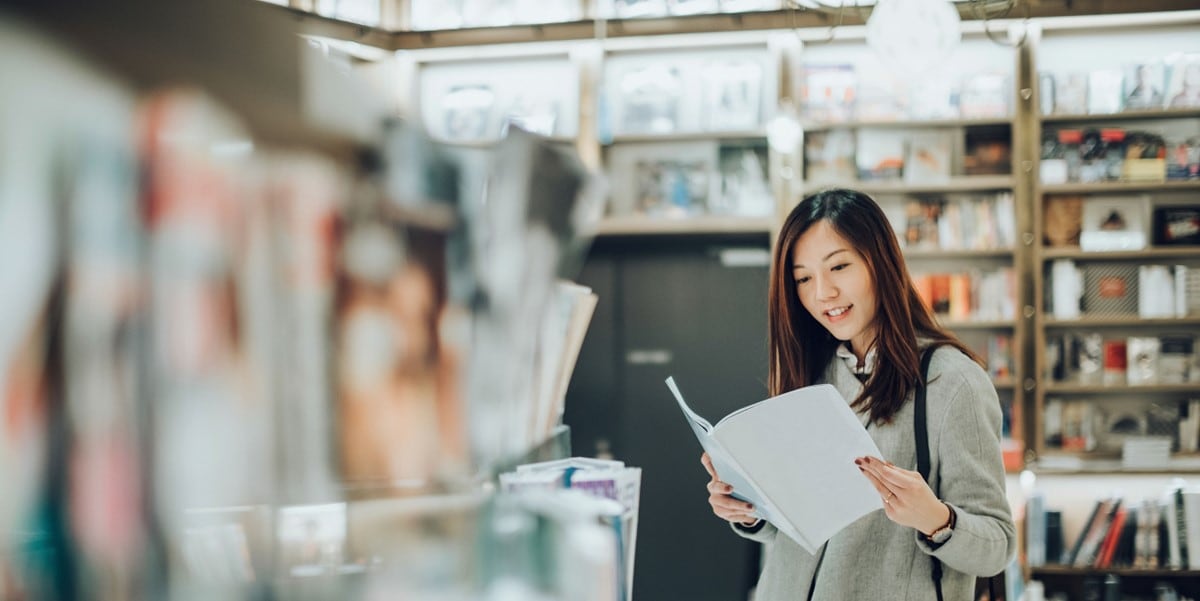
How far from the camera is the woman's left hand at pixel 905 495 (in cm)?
123

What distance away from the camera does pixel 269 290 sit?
2.18ft

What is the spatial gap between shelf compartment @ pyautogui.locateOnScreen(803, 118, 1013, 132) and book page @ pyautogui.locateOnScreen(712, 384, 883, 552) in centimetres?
324

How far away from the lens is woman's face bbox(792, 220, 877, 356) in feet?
4.66

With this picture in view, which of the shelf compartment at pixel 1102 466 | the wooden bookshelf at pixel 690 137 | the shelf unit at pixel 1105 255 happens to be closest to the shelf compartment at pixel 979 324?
the shelf unit at pixel 1105 255

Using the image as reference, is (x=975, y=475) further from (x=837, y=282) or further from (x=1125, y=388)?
(x=1125, y=388)

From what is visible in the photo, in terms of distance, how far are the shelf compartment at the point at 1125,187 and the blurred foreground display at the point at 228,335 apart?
12.2 feet

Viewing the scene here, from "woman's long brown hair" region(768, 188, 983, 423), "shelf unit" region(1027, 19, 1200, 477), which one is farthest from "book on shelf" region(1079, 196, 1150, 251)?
"woman's long brown hair" region(768, 188, 983, 423)

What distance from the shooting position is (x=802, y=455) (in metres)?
1.22

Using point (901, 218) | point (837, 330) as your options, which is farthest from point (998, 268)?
point (837, 330)

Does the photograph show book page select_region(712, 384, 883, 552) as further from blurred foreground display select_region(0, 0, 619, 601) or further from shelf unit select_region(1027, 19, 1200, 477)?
shelf unit select_region(1027, 19, 1200, 477)

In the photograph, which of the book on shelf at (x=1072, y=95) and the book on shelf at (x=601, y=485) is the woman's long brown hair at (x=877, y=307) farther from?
the book on shelf at (x=1072, y=95)

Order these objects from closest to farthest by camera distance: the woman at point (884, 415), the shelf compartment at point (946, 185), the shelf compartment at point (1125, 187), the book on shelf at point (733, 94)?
1. the woman at point (884, 415)
2. the shelf compartment at point (1125, 187)
3. the shelf compartment at point (946, 185)
4. the book on shelf at point (733, 94)

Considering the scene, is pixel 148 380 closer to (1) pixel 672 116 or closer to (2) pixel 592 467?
(2) pixel 592 467

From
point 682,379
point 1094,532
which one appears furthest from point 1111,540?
point 682,379
